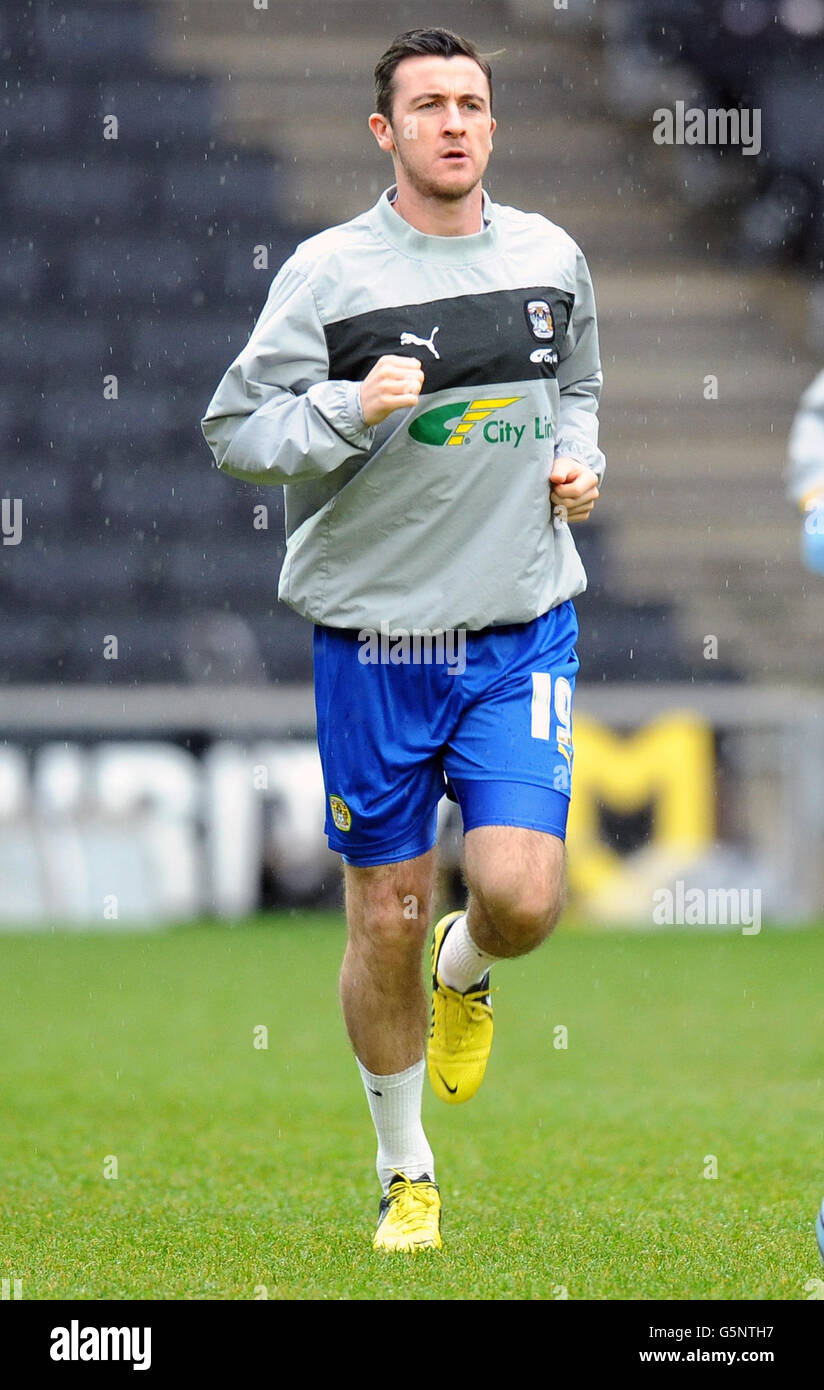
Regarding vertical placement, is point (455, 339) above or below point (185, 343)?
below

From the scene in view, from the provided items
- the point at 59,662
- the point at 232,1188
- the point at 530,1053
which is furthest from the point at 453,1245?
the point at 59,662

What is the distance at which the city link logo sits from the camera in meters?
3.57

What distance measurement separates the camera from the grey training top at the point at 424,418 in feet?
11.5

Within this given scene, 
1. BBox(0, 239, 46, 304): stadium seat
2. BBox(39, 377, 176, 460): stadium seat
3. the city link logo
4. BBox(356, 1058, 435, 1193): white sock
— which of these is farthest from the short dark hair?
BBox(0, 239, 46, 304): stadium seat

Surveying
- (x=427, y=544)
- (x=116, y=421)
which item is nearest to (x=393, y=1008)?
(x=427, y=544)

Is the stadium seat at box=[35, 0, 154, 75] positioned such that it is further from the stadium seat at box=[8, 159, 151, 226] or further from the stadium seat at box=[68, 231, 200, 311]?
the stadium seat at box=[68, 231, 200, 311]

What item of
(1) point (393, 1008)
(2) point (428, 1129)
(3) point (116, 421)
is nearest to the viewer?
(1) point (393, 1008)

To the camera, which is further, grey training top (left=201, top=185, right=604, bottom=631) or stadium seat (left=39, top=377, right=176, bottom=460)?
stadium seat (left=39, top=377, right=176, bottom=460)

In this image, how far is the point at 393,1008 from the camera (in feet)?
12.2

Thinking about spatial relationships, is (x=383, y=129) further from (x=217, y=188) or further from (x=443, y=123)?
(x=217, y=188)

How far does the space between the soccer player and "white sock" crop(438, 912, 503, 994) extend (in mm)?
78

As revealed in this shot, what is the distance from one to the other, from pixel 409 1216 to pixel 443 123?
2.03m

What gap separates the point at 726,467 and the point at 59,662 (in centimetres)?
480

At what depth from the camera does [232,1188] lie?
423 centimetres
